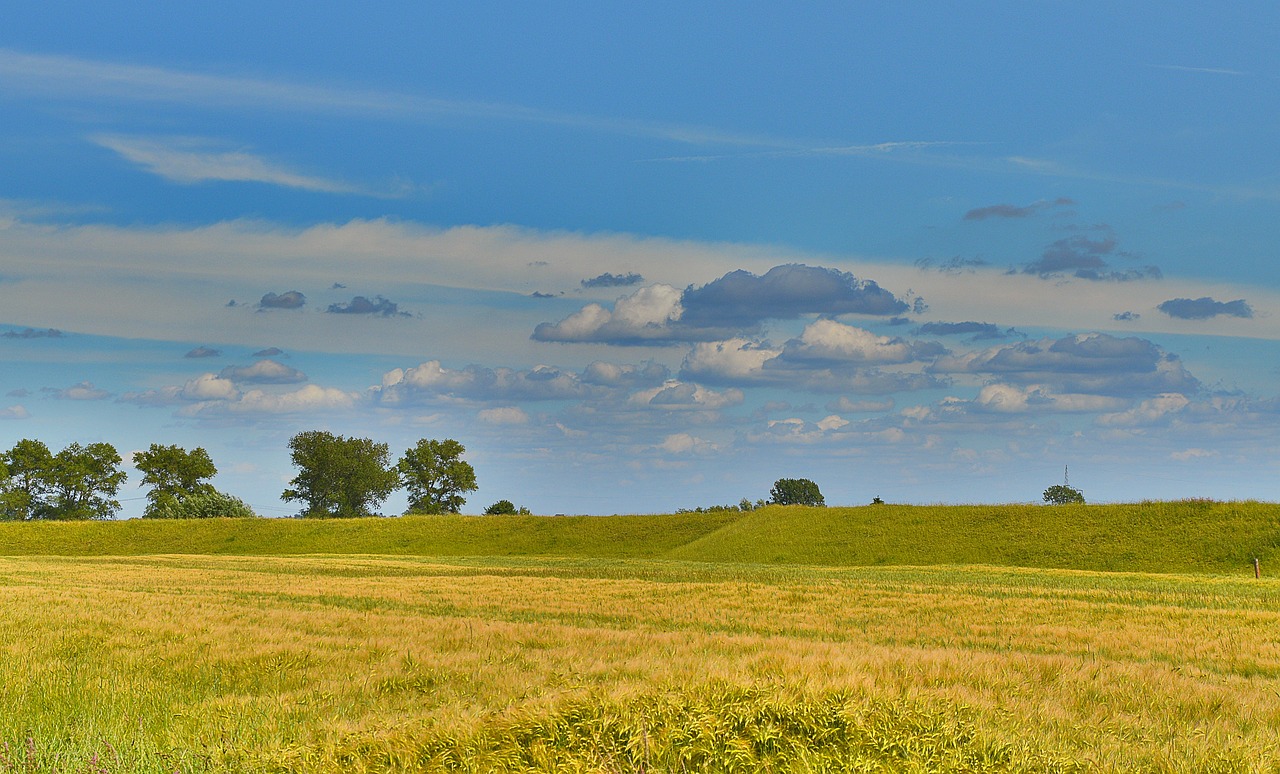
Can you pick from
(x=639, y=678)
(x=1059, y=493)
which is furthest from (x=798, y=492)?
(x=639, y=678)

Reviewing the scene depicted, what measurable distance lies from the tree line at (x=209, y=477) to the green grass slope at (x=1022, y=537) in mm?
65532

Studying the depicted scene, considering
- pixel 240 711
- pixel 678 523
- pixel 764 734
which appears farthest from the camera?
pixel 678 523

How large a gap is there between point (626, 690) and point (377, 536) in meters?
89.2

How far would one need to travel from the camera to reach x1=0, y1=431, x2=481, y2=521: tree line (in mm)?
133375

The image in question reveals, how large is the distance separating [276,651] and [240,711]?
4.45m

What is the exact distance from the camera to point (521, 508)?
140 metres

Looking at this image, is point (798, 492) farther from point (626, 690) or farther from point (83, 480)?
point (626, 690)

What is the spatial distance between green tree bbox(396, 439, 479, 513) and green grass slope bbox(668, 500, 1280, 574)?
63169 mm

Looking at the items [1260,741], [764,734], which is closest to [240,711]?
[764,734]

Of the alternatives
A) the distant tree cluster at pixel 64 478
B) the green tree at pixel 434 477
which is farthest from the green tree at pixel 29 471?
the green tree at pixel 434 477

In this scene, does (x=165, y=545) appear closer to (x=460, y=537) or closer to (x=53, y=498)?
(x=460, y=537)

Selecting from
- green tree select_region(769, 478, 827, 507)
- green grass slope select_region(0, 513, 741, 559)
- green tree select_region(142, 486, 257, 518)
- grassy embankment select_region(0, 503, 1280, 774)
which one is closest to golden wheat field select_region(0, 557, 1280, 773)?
grassy embankment select_region(0, 503, 1280, 774)

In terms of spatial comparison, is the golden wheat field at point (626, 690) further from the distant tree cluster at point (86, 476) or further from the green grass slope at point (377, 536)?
the distant tree cluster at point (86, 476)

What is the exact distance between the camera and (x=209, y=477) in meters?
137
